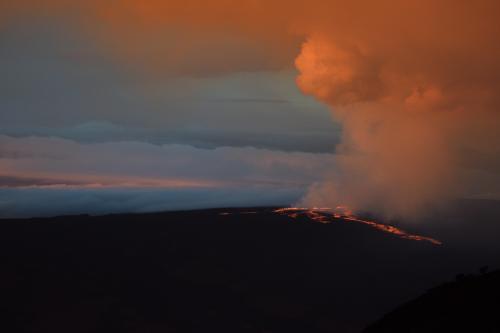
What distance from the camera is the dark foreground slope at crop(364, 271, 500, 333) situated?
16.7 metres

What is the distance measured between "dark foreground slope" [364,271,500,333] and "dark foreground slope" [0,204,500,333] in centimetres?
2886

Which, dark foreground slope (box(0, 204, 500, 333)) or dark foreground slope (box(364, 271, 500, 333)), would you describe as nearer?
dark foreground slope (box(364, 271, 500, 333))

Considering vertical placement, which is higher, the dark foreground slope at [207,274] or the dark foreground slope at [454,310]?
the dark foreground slope at [454,310]

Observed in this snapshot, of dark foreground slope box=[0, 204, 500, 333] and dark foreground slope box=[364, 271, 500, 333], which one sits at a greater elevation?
dark foreground slope box=[364, 271, 500, 333]

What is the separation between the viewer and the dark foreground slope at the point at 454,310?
16.7 meters

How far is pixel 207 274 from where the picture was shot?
6756 centimetres

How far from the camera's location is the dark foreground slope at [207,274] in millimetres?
51375

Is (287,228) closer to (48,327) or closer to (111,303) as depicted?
(111,303)

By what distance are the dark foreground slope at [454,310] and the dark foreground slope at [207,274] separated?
28861 mm

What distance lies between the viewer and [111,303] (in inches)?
2222

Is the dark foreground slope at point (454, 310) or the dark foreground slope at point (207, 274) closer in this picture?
the dark foreground slope at point (454, 310)

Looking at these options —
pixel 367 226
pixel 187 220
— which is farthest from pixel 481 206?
pixel 187 220

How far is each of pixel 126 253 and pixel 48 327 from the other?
3079 centimetres

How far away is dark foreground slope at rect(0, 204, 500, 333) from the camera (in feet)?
169
